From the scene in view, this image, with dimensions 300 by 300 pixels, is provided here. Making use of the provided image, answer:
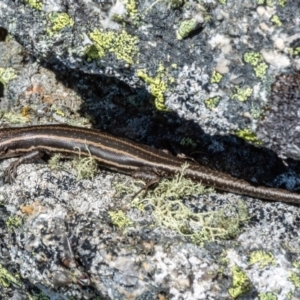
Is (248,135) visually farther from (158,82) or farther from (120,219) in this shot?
(120,219)

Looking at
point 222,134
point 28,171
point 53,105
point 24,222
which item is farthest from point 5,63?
point 222,134

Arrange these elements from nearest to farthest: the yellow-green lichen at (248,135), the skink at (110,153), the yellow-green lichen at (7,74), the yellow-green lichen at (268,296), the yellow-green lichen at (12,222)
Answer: the yellow-green lichen at (268,296) → the yellow-green lichen at (248,135) → the yellow-green lichen at (12,222) → the skink at (110,153) → the yellow-green lichen at (7,74)

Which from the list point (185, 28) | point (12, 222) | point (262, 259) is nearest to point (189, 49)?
point (185, 28)

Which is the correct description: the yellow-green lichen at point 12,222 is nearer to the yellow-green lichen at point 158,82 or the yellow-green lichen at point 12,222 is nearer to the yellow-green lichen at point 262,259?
the yellow-green lichen at point 158,82

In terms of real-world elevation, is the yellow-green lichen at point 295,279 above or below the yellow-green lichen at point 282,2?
below

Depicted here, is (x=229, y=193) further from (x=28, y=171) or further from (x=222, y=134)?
(x=28, y=171)

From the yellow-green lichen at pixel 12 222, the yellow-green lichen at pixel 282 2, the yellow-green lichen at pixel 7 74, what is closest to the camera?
the yellow-green lichen at pixel 282 2

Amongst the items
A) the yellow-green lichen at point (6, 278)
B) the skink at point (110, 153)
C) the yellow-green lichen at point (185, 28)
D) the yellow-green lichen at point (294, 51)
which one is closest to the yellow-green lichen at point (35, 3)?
the yellow-green lichen at point (185, 28)

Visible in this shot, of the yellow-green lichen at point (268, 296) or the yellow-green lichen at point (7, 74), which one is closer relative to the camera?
the yellow-green lichen at point (268, 296)
